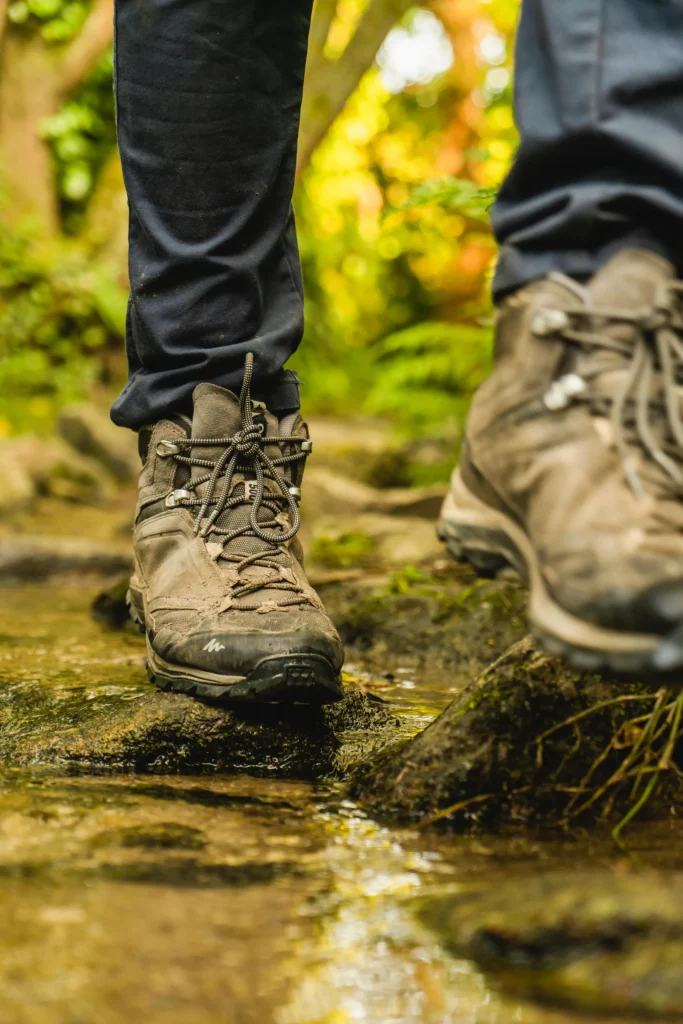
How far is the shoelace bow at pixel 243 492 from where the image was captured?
1925 mm

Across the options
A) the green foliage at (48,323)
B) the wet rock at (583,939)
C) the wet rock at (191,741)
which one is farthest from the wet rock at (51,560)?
the green foliage at (48,323)

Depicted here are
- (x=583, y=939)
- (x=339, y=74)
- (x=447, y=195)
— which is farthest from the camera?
(x=339, y=74)

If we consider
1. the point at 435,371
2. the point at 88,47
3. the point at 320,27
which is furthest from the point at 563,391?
the point at 88,47

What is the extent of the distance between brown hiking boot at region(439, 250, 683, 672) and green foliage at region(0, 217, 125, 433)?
796cm

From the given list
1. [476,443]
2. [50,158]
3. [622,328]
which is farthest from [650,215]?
[50,158]

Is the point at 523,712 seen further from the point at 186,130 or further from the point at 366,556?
the point at 366,556

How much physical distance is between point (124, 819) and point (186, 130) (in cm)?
122

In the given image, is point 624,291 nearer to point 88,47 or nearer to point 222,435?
point 222,435

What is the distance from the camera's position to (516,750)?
5.19 ft

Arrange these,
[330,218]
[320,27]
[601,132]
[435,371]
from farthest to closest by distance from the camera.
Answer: [330,218]
[320,27]
[435,371]
[601,132]

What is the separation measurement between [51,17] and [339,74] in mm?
3122

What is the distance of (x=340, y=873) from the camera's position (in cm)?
124

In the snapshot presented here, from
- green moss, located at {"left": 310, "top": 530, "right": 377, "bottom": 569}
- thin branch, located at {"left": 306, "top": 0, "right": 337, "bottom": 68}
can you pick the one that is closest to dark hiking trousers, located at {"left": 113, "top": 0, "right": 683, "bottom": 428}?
green moss, located at {"left": 310, "top": 530, "right": 377, "bottom": 569}

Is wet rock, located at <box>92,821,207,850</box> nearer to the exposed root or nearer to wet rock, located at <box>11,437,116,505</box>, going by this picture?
the exposed root
